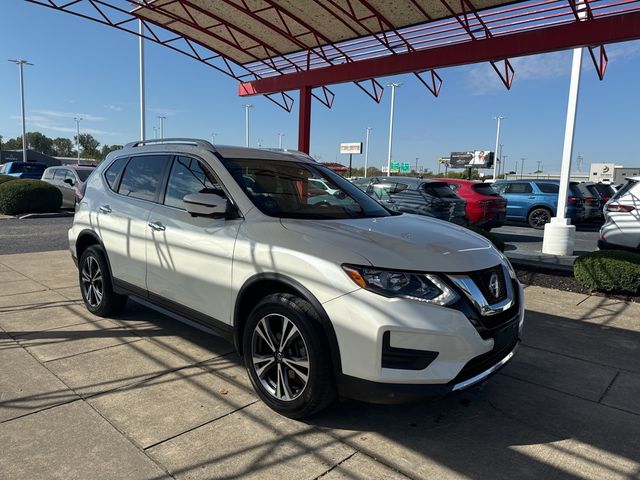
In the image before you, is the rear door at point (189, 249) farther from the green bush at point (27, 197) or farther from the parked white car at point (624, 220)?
the green bush at point (27, 197)

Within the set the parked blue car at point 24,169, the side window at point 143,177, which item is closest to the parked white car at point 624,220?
the side window at point 143,177

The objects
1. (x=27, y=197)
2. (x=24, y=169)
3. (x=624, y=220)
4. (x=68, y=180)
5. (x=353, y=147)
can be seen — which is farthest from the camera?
(x=353, y=147)

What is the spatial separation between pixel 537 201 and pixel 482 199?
4.71 m

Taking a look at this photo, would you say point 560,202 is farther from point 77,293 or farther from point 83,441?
point 83,441

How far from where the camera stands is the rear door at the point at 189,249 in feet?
11.4

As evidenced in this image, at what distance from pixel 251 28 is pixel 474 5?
14.6ft

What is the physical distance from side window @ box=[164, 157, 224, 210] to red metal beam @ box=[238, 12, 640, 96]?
571 centimetres

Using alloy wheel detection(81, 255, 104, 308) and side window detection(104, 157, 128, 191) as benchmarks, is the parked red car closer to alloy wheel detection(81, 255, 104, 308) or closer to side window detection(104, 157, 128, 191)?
side window detection(104, 157, 128, 191)

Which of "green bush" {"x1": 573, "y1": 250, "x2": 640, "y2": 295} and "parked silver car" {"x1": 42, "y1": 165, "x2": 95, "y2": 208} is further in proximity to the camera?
"parked silver car" {"x1": 42, "y1": 165, "x2": 95, "y2": 208}

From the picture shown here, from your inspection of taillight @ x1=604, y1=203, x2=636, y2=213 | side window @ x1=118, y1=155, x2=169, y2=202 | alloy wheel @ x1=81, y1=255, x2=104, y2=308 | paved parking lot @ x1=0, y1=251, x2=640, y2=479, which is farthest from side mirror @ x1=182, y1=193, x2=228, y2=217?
taillight @ x1=604, y1=203, x2=636, y2=213

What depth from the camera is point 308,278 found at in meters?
2.90

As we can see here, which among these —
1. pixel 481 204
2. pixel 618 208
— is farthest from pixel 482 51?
pixel 481 204

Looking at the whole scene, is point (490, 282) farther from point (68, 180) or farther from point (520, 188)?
point (68, 180)

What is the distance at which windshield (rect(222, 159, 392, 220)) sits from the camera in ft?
11.9
